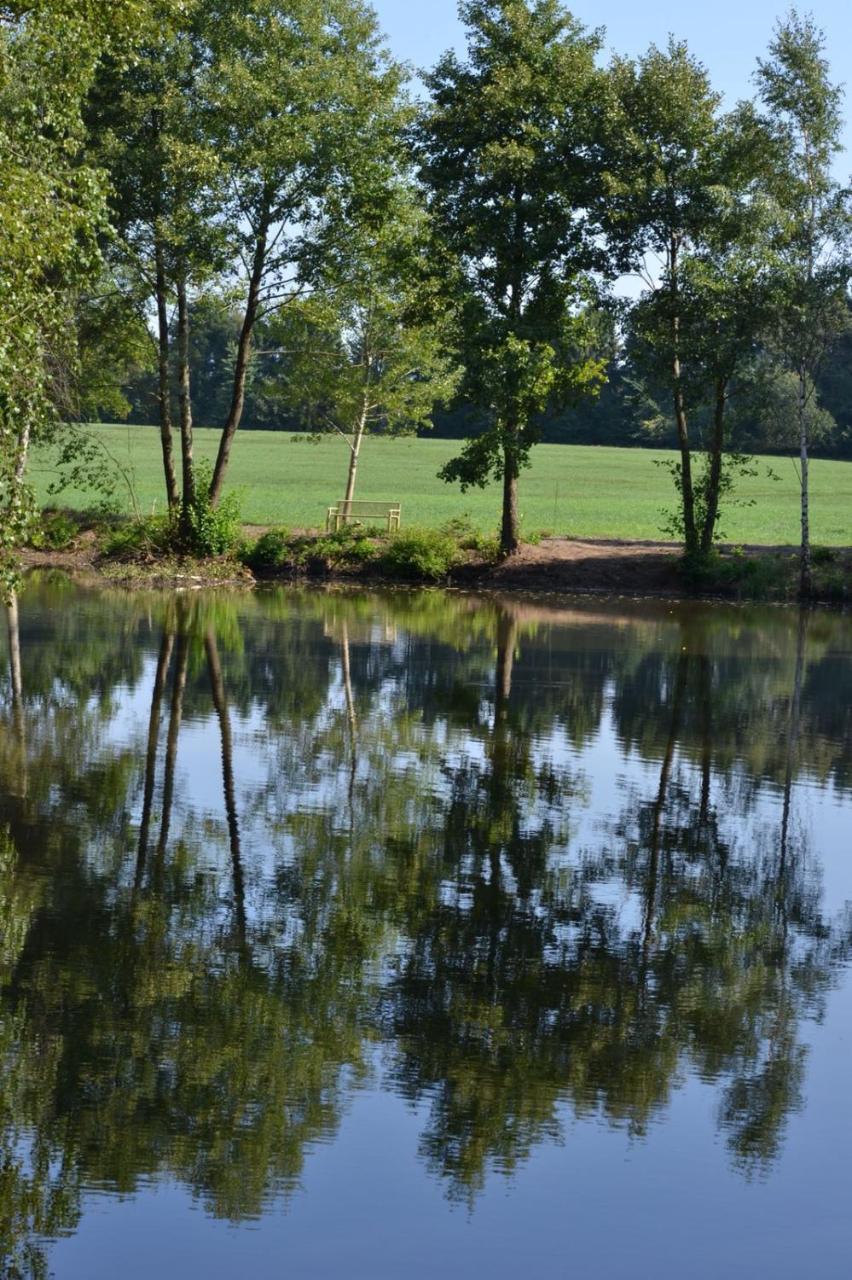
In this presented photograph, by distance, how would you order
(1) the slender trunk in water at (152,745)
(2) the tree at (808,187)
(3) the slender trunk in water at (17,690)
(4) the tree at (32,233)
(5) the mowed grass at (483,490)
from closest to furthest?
(1) the slender trunk in water at (152,745), (4) the tree at (32,233), (3) the slender trunk in water at (17,690), (2) the tree at (808,187), (5) the mowed grass at (483,490)

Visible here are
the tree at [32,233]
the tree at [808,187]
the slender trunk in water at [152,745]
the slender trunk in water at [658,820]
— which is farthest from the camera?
the tree at [808,187]

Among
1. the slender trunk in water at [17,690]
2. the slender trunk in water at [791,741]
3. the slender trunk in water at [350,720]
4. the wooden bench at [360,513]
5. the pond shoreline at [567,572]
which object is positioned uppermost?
the wooden bench at [360,513]

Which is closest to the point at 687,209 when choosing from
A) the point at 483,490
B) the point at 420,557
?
the point at 420,557

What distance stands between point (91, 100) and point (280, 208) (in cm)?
494

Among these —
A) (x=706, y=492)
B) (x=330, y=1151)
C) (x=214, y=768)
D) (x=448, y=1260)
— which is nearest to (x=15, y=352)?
(x=214, y=768)

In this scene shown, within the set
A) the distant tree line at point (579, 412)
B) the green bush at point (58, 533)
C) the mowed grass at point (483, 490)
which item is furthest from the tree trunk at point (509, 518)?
the distant tree line at point (579, 412)

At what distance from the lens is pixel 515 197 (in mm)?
40094

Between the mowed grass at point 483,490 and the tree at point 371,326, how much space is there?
3775mm

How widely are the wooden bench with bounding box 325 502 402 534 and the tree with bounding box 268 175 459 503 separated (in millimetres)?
423

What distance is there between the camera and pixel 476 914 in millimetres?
12227

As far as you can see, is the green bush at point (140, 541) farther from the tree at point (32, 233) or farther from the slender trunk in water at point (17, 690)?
the tree at point (32, 233)

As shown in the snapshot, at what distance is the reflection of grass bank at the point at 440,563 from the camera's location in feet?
133

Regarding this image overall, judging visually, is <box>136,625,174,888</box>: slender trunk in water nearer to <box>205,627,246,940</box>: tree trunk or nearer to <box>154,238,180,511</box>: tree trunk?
<box>205,627,246,940</box>: tree trunk

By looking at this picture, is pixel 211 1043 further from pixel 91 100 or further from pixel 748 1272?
pixel 91 100
